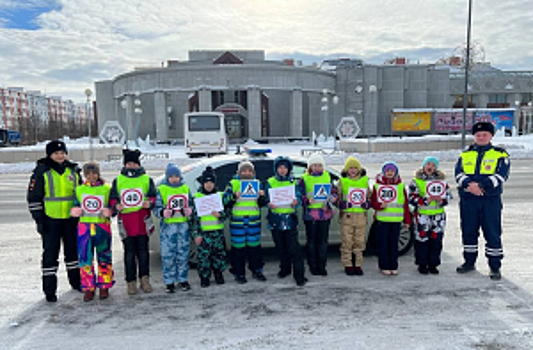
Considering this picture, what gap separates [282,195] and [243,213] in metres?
0.52

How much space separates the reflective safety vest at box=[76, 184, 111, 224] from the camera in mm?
4289

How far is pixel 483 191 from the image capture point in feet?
15.7

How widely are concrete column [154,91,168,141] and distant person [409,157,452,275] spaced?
127ft

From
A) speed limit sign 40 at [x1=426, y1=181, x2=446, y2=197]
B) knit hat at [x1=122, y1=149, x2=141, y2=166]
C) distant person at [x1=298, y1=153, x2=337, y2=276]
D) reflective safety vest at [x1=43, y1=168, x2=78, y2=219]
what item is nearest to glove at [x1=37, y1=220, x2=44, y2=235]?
reflective safety vest at [x1=43, y1=168, x2=78, y2=219]

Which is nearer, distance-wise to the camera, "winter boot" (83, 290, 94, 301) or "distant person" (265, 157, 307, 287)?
"winter boot" (83, 290, 94, 301)

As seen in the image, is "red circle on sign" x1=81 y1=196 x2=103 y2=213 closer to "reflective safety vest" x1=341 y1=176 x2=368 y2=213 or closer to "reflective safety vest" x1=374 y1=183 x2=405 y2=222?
"reflective safety vest" x1=341 y1=176 x2=368 y2=213

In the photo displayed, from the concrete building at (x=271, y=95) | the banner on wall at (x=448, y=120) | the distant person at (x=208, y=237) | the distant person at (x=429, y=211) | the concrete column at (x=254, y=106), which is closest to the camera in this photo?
the distant person at (x=208, y=237)

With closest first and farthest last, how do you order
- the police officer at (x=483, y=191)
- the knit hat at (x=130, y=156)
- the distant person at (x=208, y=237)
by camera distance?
the knit hat at (x=130, y=156)
the distant person at (x=208, y=237)
the police officer at (x=483, y=191)

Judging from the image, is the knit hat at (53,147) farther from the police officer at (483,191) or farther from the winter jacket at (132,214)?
the police officer at (483,191)

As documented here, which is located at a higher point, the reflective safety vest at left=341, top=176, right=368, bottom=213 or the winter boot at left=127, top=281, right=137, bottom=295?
the reflective safety vest at left=341, top=176, right=368, bottom=213

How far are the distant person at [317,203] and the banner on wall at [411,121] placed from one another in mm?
43465

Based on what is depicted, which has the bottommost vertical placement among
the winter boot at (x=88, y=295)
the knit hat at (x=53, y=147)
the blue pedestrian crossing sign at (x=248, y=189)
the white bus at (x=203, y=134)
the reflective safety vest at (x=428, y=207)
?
the winter boot at (x=88, y=295)

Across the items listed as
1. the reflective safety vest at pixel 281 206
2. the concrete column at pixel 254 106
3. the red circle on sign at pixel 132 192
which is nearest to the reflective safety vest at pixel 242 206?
the reflective safety vest at pixel 281 206

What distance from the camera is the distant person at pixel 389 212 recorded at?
15.9 feet
